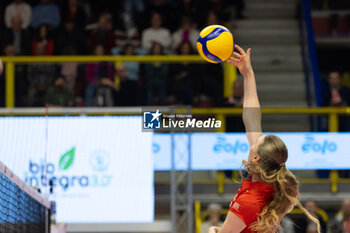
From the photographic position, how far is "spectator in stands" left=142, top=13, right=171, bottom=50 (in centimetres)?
1339

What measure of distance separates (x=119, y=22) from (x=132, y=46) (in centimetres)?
141

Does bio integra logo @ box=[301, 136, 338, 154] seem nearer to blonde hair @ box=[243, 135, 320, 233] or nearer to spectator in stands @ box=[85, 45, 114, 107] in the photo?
spectator in stands @ box=[85, 45, 114, 107]

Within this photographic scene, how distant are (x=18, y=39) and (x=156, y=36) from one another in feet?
8.73

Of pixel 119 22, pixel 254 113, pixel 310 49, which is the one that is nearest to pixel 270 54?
pixel 310 49

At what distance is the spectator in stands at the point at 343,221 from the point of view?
10531 mm

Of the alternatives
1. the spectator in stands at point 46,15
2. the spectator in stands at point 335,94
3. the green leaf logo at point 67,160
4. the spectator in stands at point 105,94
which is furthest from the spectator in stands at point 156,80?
the spectator in stands at point 46,15

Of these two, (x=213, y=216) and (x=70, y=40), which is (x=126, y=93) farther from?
(x=70, y=40)

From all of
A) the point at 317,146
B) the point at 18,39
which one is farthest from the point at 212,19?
the point at 317,146

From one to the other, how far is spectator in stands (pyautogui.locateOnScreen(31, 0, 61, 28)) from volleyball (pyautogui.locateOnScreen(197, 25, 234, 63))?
8296 millimetres

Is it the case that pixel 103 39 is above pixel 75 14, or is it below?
below

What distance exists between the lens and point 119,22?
1443 cm

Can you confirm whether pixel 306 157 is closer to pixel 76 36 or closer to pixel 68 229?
pixel 68 229

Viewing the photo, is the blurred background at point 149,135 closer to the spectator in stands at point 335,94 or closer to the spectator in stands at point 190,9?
the spectator in stands at point 335,94

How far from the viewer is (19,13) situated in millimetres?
14383
